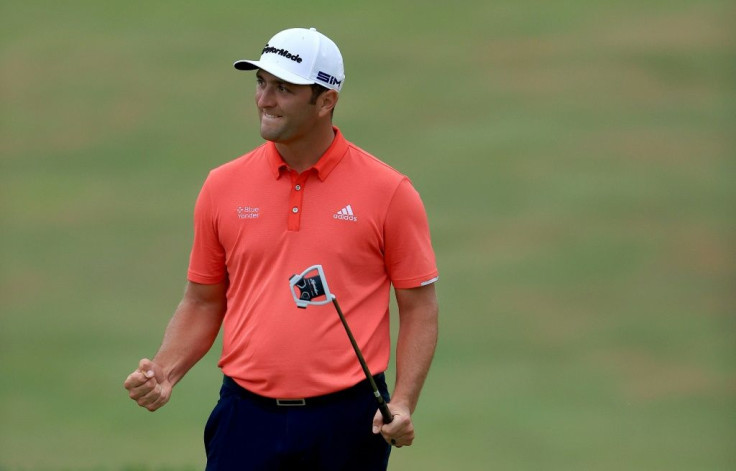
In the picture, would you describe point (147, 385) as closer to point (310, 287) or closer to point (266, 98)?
point (310, 287)

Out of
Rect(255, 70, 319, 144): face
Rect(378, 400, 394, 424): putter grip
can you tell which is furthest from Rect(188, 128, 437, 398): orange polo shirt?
Rect(378, 400, 394, 424): putter grip

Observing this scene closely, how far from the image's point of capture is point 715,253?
10914 millimetres

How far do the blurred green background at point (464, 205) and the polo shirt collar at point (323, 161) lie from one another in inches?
139

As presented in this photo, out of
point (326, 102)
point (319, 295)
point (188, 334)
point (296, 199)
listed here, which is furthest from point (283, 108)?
point (188, 334)

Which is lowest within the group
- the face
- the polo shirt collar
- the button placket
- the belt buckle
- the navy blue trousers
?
the navy blue trousers

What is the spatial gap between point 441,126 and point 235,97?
6.02 ft

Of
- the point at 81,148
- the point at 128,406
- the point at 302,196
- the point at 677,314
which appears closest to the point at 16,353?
the point at 128,406

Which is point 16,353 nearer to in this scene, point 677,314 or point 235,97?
point 235,97

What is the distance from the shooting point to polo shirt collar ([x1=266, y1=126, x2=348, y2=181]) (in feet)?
14.9

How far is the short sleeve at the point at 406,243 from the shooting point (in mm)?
4484

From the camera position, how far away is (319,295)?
4305 mm

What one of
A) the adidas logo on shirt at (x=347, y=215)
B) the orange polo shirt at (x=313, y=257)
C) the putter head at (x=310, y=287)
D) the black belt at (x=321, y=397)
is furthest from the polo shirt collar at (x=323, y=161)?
the black belt at (x=321, y=397)

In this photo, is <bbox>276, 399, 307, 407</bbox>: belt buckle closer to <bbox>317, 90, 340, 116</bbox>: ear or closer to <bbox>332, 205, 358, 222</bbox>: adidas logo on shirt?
<bbox>332, 205, 358, 222</bbox>: adidas logo on shirt

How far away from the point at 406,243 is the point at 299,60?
2.16 ft
